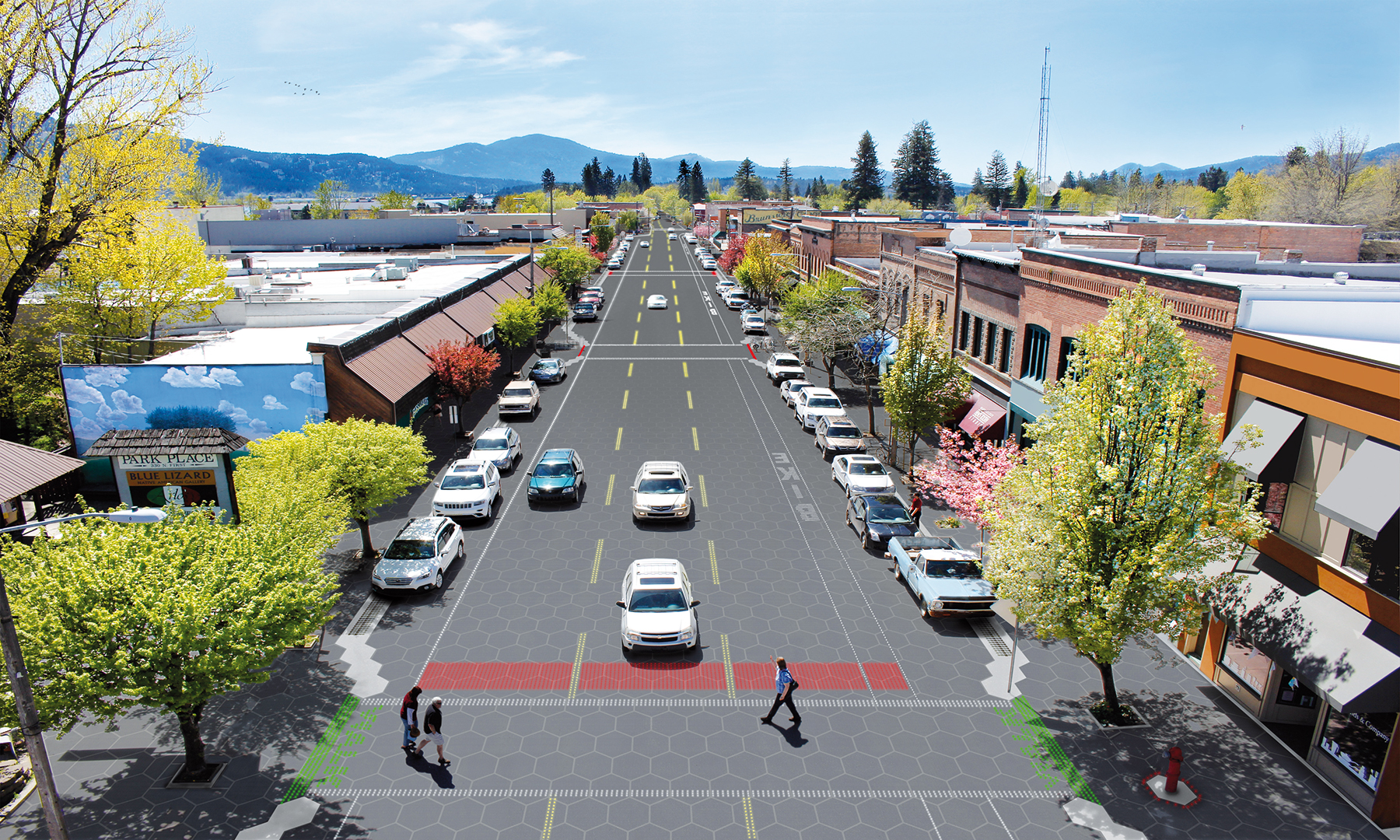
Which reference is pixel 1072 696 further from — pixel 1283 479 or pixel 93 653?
pixel 93 653

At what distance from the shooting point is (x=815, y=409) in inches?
1399

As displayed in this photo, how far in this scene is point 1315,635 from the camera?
1362 centimetres

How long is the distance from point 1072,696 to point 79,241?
36423 millimetres

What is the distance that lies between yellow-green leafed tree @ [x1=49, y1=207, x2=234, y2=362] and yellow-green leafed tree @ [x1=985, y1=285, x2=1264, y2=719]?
34829mm

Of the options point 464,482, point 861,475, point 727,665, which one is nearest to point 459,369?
point 464,482

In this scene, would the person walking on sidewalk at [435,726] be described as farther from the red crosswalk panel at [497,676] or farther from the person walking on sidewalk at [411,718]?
the red crosswalk panel at [497,676]

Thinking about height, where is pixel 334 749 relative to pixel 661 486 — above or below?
below

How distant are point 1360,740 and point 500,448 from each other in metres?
26.4

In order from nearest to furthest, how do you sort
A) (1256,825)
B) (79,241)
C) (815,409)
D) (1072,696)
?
(1256,825)
(1072,696)
(79,241)
(815,409)

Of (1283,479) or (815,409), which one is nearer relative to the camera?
(1283,479)

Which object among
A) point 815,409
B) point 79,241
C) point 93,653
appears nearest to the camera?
point 93,653

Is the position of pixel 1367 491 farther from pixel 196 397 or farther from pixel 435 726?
pixel 196 397

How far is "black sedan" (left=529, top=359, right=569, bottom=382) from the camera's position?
45156mm

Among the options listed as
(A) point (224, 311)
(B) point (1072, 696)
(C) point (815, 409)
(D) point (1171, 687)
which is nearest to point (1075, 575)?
(B) point (1072, 696)
